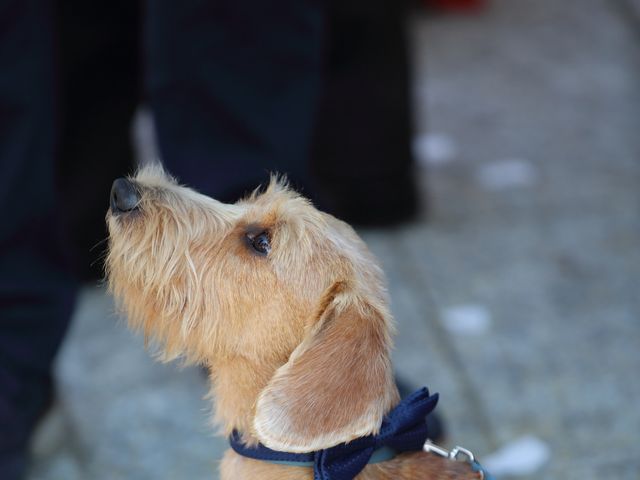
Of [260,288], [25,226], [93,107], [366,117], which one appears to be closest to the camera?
[260,288]

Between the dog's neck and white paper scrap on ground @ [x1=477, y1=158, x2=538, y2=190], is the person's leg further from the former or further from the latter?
white paper scrap on ground @ [x1=477, y1=158, x2=538, y2=190]

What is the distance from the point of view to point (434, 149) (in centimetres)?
589

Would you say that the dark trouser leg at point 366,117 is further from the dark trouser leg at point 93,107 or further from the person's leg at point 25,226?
the person's leg at point 25,226

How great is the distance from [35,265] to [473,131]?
10.8 ft

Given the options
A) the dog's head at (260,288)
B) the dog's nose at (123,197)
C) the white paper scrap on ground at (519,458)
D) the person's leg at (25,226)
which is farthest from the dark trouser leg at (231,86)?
the white paper scrap on ground at (519,458)

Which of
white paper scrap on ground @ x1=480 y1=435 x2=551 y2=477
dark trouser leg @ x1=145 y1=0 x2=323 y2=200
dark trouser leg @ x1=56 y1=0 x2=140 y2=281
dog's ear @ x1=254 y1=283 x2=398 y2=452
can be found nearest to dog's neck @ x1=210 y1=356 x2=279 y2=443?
dog's ear @ x1=254 y1=283 x2=398 y2=452

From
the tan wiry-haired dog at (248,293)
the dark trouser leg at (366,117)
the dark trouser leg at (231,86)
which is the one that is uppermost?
the dark trouser leg at (366,117)

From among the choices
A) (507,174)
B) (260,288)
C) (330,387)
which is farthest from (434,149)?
(330,387)

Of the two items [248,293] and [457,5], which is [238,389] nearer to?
[248,293]

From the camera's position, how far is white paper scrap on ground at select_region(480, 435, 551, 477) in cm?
372

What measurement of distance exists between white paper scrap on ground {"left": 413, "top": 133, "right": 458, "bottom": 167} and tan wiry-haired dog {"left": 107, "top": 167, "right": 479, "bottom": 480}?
2.88 m

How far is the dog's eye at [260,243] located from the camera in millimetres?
2840

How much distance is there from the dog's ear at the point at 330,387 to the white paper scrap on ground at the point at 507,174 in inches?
123

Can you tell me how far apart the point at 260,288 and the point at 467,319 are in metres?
2.00
